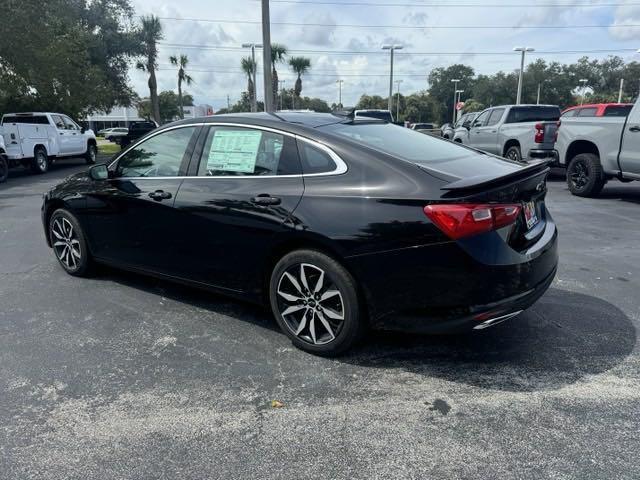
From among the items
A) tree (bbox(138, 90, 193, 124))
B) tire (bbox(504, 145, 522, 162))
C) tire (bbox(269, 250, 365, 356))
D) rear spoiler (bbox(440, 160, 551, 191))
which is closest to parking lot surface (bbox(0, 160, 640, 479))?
tire (bbox(269, 250, 365, 356))

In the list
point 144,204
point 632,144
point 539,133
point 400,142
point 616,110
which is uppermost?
point 616,110

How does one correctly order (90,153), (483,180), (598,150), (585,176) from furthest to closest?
(90,153), (585,176), (598,150), (483,180)

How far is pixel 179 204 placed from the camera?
12.8ft

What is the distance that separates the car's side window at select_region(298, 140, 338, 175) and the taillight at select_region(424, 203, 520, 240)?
2.51ft

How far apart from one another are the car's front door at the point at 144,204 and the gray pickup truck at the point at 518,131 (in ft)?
31.4

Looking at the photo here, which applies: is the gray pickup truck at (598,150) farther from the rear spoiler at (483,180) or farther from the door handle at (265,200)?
the door handle at (265,200)

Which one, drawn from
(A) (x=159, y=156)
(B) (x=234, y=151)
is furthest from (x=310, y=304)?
(A) (x=159, y=156)

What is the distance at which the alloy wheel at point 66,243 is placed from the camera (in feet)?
16.2

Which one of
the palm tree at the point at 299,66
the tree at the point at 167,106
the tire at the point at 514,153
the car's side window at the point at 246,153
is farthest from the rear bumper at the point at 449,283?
the tree at the point at 167,106

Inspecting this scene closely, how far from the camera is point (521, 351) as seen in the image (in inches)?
134

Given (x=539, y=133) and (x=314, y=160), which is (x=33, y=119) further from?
(x=314, y=160)

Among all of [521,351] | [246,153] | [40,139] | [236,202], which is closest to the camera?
[521,351]

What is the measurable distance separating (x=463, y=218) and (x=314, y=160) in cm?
110

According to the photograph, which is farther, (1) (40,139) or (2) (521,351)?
(1) (40,139)
